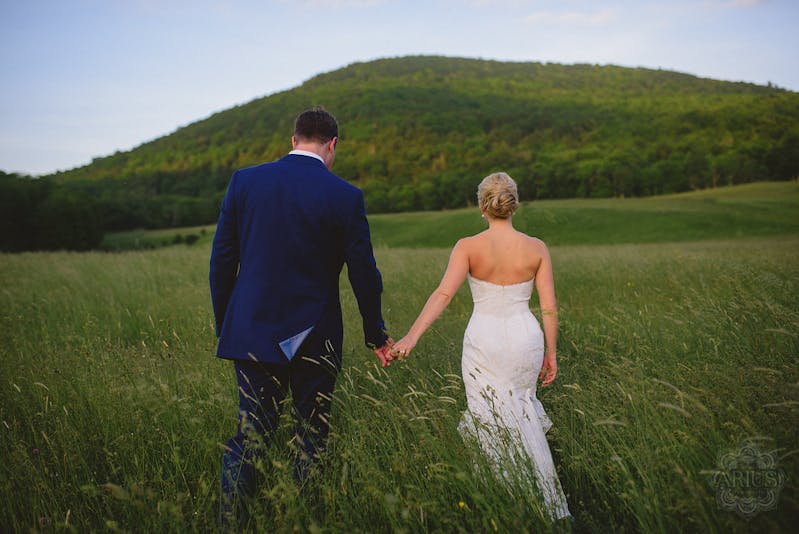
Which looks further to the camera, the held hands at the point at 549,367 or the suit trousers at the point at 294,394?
the held hands at the point at 549,367

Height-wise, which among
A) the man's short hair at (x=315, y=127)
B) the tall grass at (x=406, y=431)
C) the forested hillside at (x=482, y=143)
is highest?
the forested hillside at (x=482, y=143)

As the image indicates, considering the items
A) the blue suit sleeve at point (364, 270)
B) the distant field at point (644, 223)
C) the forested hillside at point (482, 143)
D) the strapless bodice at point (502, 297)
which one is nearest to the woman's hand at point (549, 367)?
the strapless bodice at point (502, 297)

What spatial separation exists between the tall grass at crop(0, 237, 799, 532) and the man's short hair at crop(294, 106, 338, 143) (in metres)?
1.56

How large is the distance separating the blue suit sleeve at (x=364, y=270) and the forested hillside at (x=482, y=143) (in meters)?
54.0

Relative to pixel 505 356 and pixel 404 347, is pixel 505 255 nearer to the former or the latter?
pixel 505 356

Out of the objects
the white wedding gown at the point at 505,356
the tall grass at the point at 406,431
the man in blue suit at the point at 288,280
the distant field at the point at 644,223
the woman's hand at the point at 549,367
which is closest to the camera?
the tall grass at the point at 406,431

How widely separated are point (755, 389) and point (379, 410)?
2.43 metres

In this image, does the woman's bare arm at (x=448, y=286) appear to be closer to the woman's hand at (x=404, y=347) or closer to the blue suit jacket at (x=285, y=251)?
the woman's hand at (x=404, y=347)

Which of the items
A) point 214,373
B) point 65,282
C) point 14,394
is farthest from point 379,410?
point 65,282

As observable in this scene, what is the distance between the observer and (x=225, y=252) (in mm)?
3150

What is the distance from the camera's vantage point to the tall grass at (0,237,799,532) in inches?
95.0

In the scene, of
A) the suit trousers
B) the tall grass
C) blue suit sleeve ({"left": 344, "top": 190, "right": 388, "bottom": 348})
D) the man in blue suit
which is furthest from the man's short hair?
the tall grass

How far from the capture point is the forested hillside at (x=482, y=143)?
6456 centimetres

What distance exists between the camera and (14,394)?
4.18 metres
